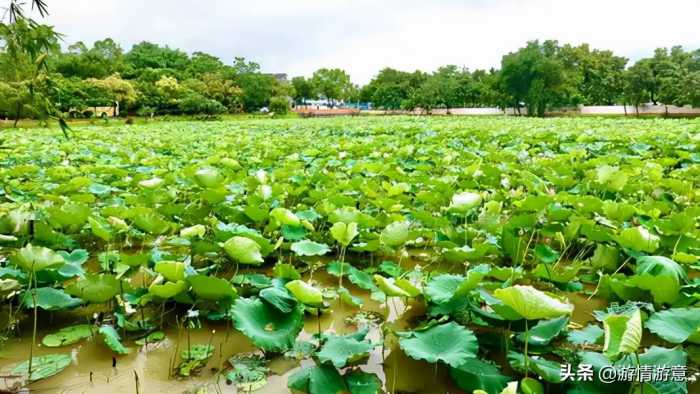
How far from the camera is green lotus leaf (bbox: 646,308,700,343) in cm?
91

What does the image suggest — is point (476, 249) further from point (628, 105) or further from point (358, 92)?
point (358, 92)

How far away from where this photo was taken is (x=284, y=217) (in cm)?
178

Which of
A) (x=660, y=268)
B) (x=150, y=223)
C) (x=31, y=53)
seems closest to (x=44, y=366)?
(x=150, y=223)

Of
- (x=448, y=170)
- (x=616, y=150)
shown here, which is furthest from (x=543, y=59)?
(x=448, y=170)

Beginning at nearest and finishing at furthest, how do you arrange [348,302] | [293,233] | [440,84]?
[348,302] → [293,233] → [440,84]

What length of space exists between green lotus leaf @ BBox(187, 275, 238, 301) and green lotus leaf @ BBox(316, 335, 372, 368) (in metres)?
0.32

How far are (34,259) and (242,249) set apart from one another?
0.53m

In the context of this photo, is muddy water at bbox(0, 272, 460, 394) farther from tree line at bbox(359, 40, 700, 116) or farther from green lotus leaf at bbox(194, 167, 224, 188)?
tree line at bbox(359, 40, 700, 116)

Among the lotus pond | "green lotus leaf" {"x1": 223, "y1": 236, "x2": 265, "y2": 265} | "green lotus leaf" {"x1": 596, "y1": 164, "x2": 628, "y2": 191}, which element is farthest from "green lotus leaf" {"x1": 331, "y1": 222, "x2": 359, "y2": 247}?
"green lotus leaf" {"x1": 596, "y1": 164, "x2": 628, "y2": 191}

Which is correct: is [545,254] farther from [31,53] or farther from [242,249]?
[31,53]

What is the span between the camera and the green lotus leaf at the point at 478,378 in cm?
A: 90

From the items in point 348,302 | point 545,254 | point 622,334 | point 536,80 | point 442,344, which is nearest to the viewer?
point 622,334

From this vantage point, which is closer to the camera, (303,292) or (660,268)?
(303,292)

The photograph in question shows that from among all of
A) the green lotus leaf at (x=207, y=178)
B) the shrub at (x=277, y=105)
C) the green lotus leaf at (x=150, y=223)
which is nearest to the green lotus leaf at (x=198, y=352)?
the green lotus leaf at (x=150, y=223)
